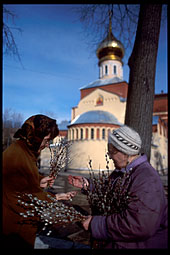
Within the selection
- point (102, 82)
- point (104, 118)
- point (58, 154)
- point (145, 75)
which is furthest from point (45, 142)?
point (102, 82)

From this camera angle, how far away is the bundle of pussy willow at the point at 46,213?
1464 mm

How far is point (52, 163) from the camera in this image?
201 cm

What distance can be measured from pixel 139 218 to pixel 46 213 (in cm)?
74

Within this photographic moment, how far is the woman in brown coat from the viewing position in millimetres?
1578

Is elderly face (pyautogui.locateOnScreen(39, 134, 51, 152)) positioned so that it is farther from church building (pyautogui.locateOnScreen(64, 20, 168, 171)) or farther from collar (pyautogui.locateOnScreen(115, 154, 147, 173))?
church building (pyautogui.locateOnScreen(64, 20, 168, 171))

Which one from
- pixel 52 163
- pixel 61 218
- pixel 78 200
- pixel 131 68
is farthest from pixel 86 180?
pixel 78 200

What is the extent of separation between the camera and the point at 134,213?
4.07 ft

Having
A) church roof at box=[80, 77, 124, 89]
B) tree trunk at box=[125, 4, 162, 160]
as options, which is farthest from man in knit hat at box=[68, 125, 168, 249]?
church roof at box=[80, 77, 124, 89]

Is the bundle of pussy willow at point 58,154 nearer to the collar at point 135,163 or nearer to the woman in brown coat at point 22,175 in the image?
the woman in brown coat at point 22,175

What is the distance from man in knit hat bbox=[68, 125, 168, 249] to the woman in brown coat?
63 cm

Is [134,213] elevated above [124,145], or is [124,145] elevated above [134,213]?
[124,145]

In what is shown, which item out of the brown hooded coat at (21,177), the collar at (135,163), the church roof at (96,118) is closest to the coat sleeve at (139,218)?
the collar at (135,163)

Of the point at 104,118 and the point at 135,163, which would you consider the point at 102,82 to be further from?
the point at 135,163

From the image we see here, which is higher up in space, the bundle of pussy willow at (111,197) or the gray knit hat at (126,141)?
the gray knit hat at (126,141)
